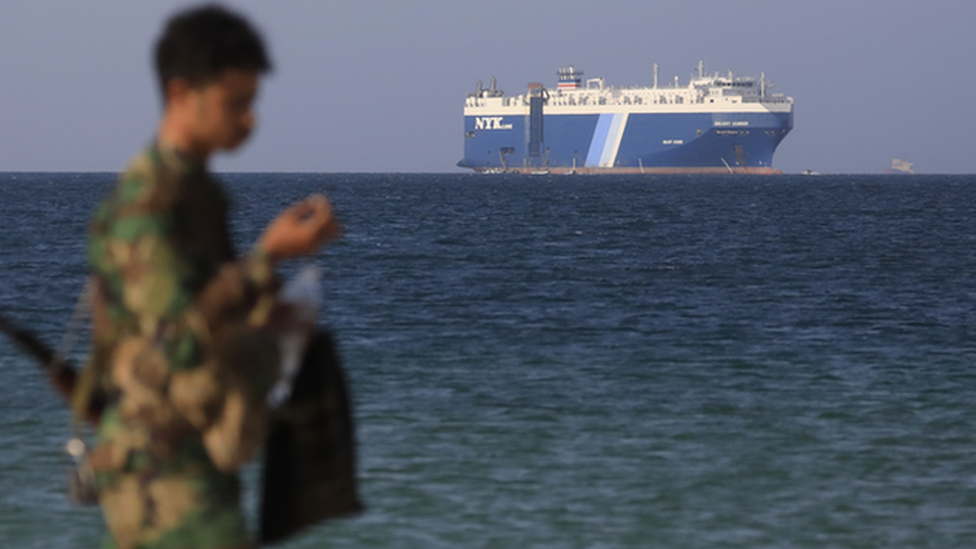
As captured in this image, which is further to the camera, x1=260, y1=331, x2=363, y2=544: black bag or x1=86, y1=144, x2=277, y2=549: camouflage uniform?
x1=260, y1=331, x2=363, y2=544: black bag

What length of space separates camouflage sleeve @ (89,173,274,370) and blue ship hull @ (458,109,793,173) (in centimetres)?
13341

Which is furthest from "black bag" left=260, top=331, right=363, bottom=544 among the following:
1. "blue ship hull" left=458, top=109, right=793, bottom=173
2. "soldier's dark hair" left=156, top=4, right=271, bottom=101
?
"blue ship hull" left=458, top=109, right=793, bottom=173

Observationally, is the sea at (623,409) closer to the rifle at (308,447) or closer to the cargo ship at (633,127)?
the rifle at (308,447)

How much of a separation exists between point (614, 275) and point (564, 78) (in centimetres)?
12616

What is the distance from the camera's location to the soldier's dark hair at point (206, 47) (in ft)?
7.43

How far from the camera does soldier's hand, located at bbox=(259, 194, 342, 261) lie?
218cm

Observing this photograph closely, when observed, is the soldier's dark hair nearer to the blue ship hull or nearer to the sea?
the sea

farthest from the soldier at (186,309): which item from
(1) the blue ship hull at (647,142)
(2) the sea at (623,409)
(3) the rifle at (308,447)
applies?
(1) the blue ship hull at (647,142)

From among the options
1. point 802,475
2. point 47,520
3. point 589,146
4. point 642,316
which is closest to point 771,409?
point 802,475

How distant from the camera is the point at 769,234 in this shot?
45.2 meters

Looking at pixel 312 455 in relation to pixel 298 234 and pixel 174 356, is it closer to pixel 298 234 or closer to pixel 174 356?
Result: pixel 174 356

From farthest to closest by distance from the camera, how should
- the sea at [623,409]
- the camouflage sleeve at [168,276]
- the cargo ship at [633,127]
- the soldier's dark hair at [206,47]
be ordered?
the cargo ship at [633,127] → the sea at [623,409] → the soldier's dark hair at [206,47] → the camouflage sleeve at [168,276]

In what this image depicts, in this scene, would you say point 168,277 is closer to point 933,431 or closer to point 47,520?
point 47,520

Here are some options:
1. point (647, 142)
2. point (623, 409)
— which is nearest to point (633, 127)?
point (647, 142)
